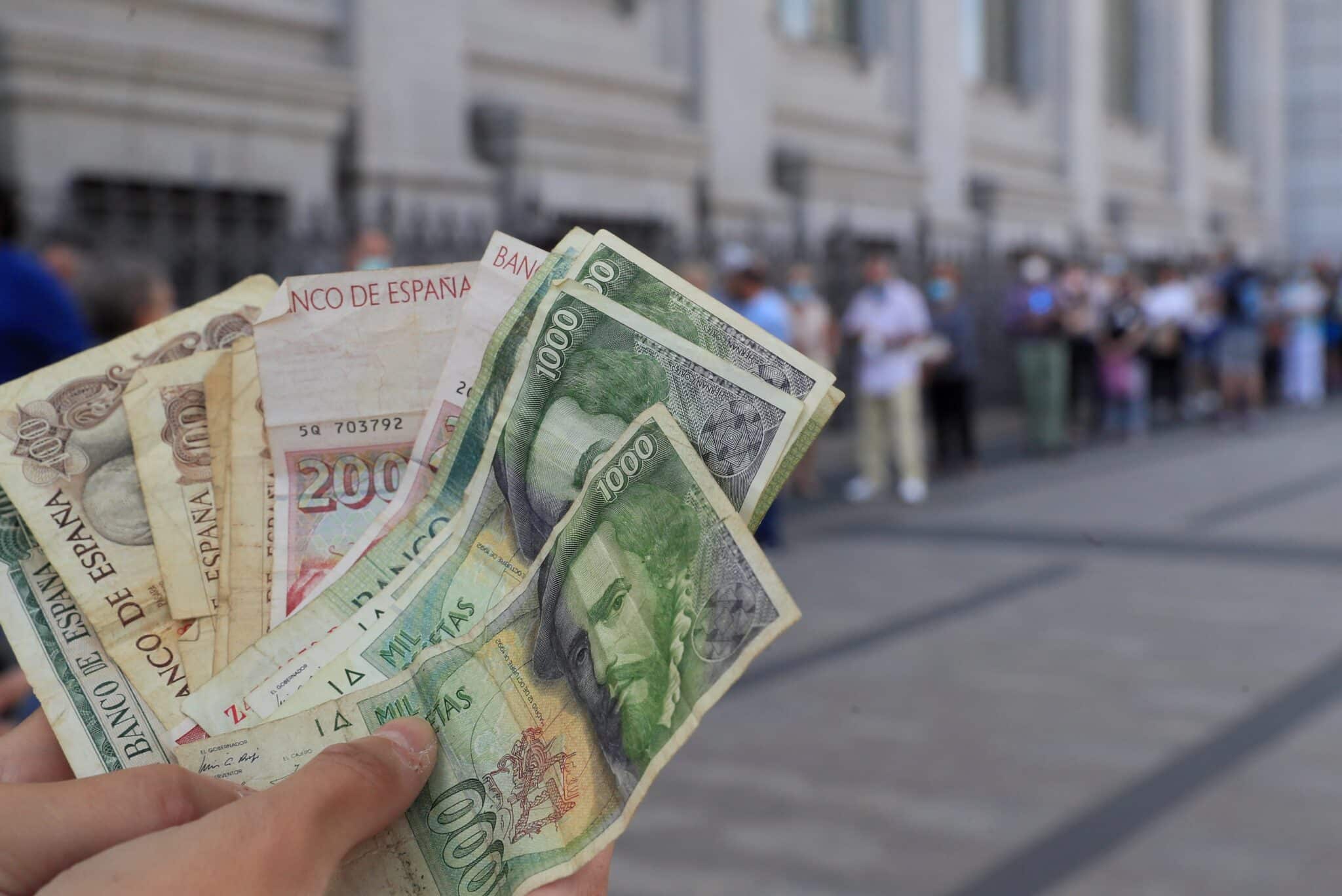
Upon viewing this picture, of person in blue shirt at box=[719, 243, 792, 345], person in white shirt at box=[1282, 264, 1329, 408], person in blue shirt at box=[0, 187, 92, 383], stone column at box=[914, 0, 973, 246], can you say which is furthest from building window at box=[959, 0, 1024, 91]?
person in blue shirt at box=[0, 187, 92, 383]

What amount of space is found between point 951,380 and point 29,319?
28.5 ft

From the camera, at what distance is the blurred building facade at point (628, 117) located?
8.97 meters

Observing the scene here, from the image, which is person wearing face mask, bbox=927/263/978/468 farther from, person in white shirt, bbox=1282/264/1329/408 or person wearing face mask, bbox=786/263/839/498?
person in white shirt, bbox=1282/264/1329/408

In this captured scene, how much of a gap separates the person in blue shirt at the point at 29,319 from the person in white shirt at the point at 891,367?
7232mm

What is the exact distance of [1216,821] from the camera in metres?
3.99

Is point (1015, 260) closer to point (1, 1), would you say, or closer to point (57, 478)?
point (1, 1)

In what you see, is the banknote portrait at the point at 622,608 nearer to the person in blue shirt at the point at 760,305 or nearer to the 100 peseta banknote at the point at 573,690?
the 100 peseta banknote at the point at 573,690

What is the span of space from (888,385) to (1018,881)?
7209 millimetres

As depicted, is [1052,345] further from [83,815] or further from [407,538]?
[83,815]

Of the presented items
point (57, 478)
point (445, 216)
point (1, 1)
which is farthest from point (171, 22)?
point (57, 478)

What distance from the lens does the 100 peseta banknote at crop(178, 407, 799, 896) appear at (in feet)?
3.56

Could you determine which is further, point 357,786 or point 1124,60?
point 1124,60

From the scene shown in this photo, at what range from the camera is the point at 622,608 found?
113 centimetres

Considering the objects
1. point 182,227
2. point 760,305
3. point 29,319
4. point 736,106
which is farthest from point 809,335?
point 29,319
